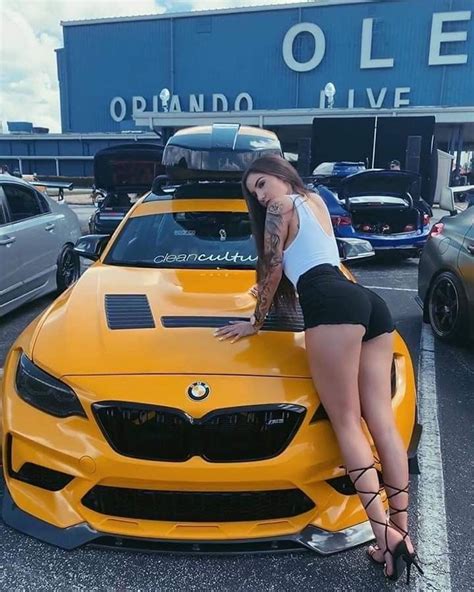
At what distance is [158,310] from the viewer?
284cm

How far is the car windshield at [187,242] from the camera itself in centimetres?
366

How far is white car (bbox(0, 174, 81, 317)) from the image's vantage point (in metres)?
5.42

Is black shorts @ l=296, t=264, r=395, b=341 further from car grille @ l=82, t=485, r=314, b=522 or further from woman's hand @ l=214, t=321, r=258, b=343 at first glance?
car grille @ l=82, t=485, r=314, b=522

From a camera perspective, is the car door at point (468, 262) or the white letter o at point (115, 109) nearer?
the car door at point (468, 262)

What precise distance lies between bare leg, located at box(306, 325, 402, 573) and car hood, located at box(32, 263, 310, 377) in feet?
0.70

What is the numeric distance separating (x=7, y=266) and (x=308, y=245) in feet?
13.2

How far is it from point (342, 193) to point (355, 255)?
610 cm

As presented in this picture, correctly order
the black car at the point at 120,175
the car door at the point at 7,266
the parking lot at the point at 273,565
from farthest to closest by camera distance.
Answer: the black car at the point at 120,175 → the car door at the point at 7,266 → the parking lot at the point at 273,565

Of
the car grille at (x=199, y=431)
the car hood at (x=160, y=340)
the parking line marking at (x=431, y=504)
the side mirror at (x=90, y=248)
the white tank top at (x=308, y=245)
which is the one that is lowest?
the parking line marking at (x=431, y=504)

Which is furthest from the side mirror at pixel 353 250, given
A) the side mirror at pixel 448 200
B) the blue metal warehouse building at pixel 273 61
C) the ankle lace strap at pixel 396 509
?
the blue metal warehouse building at pixel 273 61

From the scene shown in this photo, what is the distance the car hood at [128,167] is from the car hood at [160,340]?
713 centimetres

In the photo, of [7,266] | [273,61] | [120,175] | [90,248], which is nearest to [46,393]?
[90,248]

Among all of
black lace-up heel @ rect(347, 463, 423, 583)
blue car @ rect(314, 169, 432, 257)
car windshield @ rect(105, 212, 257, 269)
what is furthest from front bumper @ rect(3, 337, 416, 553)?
blue car @ rect(314, 169, 432, 257)

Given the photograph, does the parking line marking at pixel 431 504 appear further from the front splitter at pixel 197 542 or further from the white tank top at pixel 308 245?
the white tank top at pixel 308 245
